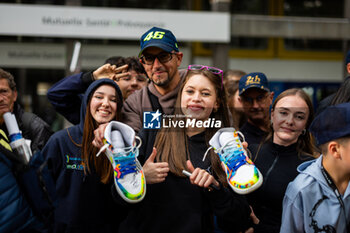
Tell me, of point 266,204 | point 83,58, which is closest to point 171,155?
point 266,204

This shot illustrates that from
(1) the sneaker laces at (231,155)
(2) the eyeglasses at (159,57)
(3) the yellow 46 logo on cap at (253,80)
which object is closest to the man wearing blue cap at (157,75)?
(2) the eyeglasses at (159,57)

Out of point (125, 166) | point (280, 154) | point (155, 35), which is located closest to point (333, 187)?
point (280, 154)

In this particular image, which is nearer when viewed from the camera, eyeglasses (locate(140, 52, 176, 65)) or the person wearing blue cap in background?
the person wearing blue cap in background

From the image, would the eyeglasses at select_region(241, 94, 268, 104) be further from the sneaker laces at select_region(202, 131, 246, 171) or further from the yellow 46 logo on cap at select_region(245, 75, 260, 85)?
the sneaker laces at select_region(202, 131, 246, 171)

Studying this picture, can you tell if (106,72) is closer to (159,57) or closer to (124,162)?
(159,57)

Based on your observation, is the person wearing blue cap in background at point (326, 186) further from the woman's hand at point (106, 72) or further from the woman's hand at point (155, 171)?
the woman's hand at point (106, 72)

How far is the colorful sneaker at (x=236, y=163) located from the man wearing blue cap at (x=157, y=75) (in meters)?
0.46

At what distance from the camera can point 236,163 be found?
6.04 feet

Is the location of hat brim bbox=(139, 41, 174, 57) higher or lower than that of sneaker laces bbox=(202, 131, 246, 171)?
higher

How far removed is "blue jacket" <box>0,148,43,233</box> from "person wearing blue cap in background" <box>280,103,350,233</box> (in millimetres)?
1443

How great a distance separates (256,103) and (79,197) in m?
1.52

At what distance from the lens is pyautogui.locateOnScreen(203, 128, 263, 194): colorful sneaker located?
5.79 ft

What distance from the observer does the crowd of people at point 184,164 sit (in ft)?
6.04

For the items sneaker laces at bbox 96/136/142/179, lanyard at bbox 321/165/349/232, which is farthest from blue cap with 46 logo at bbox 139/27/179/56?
lanyard at bbox 321/165/349/232
